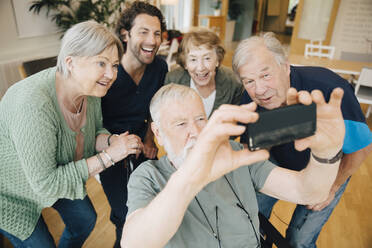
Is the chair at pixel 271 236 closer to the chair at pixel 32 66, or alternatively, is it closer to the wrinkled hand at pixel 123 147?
the wrinkled hand at pixel 123 147

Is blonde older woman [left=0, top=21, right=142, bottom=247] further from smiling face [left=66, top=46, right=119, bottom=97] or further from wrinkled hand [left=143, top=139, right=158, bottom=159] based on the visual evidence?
wrinkled hand [left=143, top=139, right=158, bottom=159]

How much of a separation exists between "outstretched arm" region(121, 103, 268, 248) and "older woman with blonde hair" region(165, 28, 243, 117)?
3.63ft

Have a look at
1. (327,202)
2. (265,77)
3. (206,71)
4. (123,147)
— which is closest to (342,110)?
(265,77)

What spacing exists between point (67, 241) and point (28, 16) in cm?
311

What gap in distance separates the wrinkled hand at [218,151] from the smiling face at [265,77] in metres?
0.61

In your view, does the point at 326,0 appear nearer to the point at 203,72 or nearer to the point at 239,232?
the point at 203,72

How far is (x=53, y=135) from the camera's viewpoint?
1100 millimetres

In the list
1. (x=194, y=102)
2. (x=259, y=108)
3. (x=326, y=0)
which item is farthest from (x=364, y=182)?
(x=326, y=0)

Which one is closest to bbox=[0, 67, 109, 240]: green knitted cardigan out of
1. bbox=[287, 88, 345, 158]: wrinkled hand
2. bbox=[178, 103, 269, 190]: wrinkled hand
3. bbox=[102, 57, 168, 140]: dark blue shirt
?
bbox=[102, 57, 168, 140]: dark blue shirt

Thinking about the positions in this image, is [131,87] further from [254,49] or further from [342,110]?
[342,110]

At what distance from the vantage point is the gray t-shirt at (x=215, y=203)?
99 centimetres

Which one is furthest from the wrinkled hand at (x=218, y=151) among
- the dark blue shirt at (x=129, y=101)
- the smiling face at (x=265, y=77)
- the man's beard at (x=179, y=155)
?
the dark blue shirt at (x=129, y=101)

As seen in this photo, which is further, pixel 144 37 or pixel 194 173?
pixel 144 37

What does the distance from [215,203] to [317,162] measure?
0.42 metres
